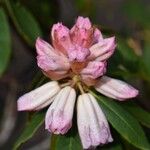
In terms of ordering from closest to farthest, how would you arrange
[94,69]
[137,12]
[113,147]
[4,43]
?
[94,69] < [113,147] < [4,43] < [137,12]

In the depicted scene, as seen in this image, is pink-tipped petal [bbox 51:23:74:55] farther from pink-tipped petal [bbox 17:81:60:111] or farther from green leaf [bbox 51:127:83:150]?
green leaf [bbox 51:127:83:150]

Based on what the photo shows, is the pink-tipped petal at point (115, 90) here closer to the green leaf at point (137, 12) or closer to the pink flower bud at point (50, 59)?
the pink flower bud at point (50, 59)

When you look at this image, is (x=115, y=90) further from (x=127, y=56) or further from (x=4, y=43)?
(x=127, y=56)

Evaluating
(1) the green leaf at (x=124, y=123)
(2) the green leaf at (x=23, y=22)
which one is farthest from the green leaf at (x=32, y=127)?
(2) the green leaf at (x=23, y=22)

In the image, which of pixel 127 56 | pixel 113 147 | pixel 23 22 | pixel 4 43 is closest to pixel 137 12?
pixel 127 56

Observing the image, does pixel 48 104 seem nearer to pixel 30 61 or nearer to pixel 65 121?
pixel 65 121

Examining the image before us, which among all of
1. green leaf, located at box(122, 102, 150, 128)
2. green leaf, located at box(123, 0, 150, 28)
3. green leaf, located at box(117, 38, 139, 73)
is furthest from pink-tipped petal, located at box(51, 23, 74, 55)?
green leaf, located at box(123, 0, 150, 28)
